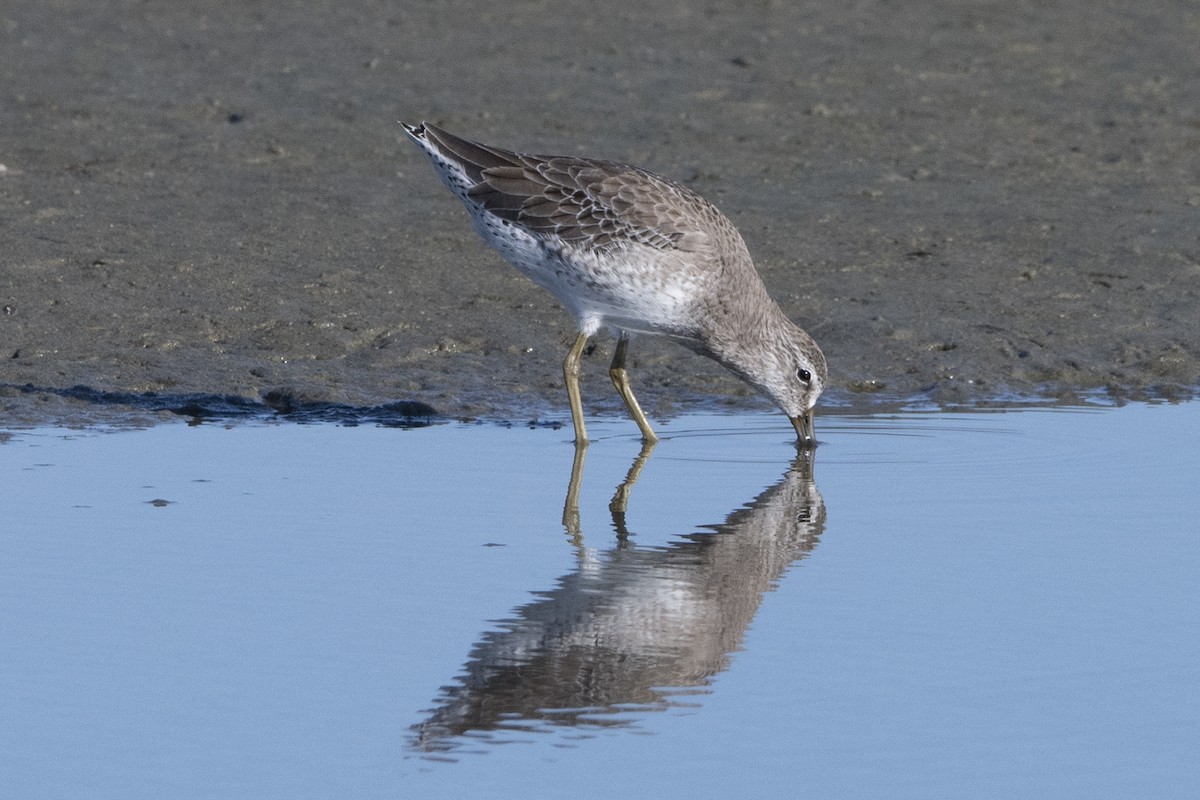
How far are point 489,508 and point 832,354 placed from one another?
12.0ft

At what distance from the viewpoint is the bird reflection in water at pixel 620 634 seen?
5.41 m

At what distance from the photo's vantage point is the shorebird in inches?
362

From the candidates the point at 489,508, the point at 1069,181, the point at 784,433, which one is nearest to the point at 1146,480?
the point at 784,433

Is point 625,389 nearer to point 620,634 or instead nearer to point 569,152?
point 620,634

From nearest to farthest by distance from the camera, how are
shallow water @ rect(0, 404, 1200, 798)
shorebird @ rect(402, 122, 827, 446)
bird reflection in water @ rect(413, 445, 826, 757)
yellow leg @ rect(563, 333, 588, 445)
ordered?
1. shallow water @ rect(0, 404, 1200, 798)
2. bird reflection in water @ rect(413, 445, 826, 757)
3. shorebird @ rect(402, 122, 827, 446)
4. yellow leg @ rect(563, 333, 588, 445)

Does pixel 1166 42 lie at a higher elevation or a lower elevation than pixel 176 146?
higher

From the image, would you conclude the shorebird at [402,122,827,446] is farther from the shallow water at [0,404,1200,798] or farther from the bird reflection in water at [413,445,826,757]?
the bird reflection in water at [413,445,826,757]

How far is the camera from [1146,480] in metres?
8.39

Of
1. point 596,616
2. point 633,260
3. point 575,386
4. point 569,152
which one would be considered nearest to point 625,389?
point 575,386

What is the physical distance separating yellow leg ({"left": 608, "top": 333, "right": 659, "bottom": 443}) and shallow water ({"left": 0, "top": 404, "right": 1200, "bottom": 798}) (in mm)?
→ 138

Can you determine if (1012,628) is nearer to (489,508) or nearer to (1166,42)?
(489,508)

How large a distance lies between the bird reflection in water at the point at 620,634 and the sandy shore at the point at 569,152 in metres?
2.76

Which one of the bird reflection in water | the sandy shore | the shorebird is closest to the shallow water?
the bird reflection in water

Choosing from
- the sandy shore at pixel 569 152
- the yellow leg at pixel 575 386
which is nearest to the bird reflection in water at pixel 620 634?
the yellow leg at pixel 575 386
